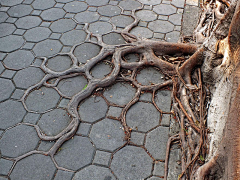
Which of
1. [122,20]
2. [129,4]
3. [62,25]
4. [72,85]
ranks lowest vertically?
[72,85]

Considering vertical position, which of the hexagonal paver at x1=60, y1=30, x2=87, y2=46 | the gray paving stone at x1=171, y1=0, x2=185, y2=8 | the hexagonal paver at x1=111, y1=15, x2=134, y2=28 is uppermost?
the gray paving stone at x1=171, y1=0, x2=185, y2=8

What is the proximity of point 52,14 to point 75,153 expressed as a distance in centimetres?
295

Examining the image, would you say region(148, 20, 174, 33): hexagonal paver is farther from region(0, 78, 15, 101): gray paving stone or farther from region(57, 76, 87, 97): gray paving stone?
region(0, 78, 15, 101): gray paving stone

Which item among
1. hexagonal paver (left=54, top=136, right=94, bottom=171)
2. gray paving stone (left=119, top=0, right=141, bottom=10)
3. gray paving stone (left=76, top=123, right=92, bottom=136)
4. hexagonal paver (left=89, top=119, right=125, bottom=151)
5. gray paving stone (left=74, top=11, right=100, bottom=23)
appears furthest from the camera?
gray paving stone (left=119, top=0, right=141, bottom=10)

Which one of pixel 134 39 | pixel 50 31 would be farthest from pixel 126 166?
pixel 50 31

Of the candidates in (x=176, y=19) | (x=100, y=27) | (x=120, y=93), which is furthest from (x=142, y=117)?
(x=176, y=19)

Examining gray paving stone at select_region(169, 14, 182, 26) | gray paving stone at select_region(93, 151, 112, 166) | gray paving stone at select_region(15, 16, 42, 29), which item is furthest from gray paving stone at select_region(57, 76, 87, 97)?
gray paving stone at select_region(169, 14, 182, 26)

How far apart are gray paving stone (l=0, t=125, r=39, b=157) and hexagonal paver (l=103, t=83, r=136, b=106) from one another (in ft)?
3.17

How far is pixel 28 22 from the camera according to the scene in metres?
4.22

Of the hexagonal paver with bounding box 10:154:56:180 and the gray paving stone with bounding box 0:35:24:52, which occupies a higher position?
the gray paving stone with bounding box 0:35:24:52

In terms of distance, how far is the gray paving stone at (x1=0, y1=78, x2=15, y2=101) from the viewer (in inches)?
117

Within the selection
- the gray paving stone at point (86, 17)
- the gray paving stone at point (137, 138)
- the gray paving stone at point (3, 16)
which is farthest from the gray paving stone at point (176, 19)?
the gray paving stone at point (3, 16)

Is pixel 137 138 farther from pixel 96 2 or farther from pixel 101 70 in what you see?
pixel 96 2

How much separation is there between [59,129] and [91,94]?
2.03 ft
